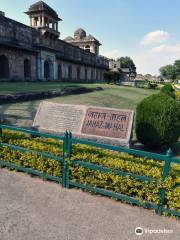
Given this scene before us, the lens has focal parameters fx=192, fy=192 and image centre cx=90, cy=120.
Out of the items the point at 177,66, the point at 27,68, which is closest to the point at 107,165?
the point at 27,68

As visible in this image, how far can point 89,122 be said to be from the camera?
5238 mm

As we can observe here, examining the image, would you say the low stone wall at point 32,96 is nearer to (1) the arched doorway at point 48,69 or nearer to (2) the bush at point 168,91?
(2) the bush at point 168,91

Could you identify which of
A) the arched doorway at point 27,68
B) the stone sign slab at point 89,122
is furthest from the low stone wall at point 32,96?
the arched doorway at point 27,68

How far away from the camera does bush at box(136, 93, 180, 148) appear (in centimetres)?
570

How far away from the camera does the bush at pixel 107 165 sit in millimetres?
3207

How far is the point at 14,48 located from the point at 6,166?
24.9 m

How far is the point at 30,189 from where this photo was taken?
3762 mm

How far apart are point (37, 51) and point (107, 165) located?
29.5 meters

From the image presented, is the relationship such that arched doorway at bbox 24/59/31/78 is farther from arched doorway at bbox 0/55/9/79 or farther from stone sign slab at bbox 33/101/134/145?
stone sign slab at bbox 33/101/134/145

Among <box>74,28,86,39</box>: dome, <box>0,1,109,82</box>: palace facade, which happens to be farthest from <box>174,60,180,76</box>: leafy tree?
<box>0,1,109,82</box>: palace facade

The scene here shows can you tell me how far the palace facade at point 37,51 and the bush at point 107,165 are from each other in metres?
21.4

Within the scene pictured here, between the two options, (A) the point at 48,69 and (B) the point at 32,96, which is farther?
(A) the point at 48,69

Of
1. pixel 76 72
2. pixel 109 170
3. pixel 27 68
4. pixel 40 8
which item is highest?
pixel 40 8

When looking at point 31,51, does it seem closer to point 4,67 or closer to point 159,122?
point 4,67
